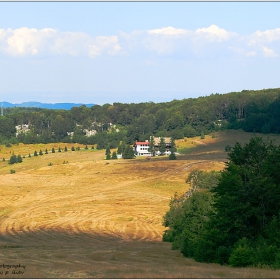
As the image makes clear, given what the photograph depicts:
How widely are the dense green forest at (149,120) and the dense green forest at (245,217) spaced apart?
113739 millimetres

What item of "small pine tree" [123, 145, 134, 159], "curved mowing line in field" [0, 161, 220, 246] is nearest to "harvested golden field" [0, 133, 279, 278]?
"curved mowing line in field" [0, 161, 220, 246]

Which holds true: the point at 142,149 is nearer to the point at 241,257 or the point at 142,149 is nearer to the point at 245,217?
the point at 245,217

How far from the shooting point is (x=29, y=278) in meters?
19.5

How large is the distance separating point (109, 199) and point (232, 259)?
5035 centimetres

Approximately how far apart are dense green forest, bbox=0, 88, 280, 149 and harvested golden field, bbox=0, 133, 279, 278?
30035 mm

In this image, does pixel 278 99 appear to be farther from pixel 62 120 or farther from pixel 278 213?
pixel 278 213

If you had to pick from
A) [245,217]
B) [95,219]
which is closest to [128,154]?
[95,219]

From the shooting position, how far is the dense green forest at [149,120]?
512 feet

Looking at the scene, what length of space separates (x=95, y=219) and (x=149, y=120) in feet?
374

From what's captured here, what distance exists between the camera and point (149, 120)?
577 feet

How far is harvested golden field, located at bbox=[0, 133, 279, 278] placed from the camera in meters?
23.6

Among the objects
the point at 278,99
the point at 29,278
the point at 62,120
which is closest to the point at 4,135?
the point at 62,120

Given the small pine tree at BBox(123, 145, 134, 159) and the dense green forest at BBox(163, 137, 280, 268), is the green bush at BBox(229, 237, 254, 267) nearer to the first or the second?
the dense green forest at BBox(163, 137, 280, 268)

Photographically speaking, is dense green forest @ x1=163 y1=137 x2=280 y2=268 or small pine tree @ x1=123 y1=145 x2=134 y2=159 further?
small pine tree @ x1=123 y1=145 x2=134 y2=159
